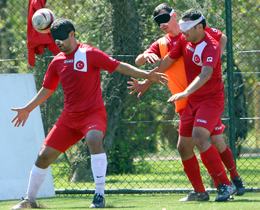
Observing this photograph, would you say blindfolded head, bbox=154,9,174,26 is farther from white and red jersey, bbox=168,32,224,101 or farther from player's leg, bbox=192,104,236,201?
player's leg, bbox=192,104,236,201

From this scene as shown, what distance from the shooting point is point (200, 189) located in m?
4.01

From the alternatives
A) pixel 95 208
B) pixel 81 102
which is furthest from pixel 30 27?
pixel 95 208

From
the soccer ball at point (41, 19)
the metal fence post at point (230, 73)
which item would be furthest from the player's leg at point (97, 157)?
the metal fence post at point (230, 73)

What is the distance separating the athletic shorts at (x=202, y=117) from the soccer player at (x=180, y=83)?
4.1 inches

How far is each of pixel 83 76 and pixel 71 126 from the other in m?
0.50

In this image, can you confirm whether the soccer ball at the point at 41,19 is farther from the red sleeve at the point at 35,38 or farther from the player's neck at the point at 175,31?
the player's neck at the point at 175,31

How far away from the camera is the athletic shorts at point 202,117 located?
375cm

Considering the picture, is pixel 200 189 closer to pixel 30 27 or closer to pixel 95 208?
pixel 95 208

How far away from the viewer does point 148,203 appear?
164 inches

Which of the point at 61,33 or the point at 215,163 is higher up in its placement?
the point at 61,33

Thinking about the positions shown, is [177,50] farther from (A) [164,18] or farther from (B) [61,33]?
(B) [61,33]

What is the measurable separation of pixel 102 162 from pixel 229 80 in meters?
2.15

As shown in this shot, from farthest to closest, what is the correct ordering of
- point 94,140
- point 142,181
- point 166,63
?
1. point 142,181
2. point 166,63
3. point 94,140

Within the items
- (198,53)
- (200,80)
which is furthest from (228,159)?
(198,53)
